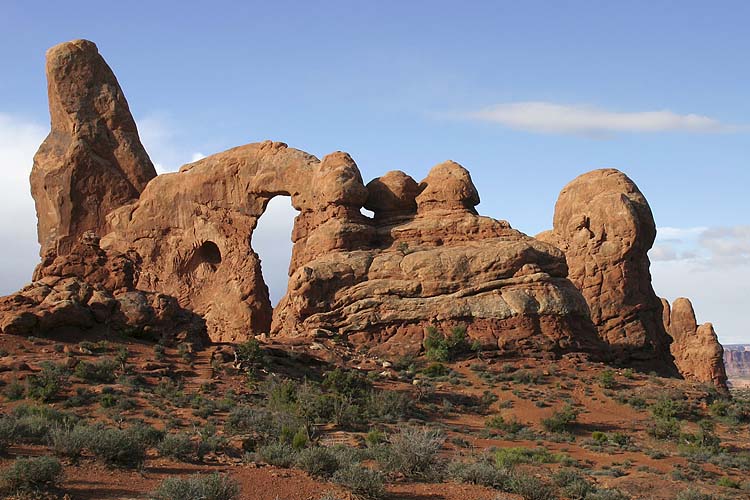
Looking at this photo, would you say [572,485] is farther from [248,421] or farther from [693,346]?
[693,346]

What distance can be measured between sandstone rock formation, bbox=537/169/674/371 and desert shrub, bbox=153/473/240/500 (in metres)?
29.5

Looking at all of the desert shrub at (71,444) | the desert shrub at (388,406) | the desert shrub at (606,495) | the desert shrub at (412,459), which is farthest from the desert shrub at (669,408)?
the desert shrub at (71,444)

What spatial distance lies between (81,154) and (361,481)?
33796 millimetres

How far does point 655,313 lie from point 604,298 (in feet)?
9.05

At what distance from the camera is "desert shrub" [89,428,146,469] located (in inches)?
662

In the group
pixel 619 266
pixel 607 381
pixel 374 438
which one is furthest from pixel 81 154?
pixel 374 438

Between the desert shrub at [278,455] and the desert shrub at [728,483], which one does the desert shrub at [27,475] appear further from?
the desert shrub at [728,483]

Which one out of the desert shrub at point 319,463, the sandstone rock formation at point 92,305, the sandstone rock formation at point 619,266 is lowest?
the desert shrub at point 319,463

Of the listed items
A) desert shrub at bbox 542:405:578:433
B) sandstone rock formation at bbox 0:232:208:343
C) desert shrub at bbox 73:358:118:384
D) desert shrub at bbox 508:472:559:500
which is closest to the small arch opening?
sandstone rock formation at bbox 0:232:208:343

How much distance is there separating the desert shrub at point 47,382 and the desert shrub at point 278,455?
29.8 feet

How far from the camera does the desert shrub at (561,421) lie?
30688 mm

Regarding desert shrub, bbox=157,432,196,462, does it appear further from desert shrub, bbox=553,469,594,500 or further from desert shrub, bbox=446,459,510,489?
desert shrub, bbox=553,469,594,500

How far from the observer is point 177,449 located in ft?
60.3

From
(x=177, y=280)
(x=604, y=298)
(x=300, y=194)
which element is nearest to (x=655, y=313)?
(x=604, y=298)
